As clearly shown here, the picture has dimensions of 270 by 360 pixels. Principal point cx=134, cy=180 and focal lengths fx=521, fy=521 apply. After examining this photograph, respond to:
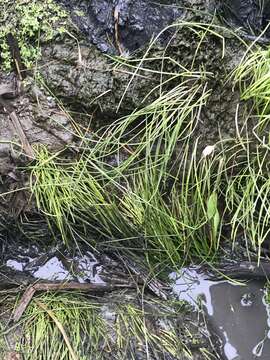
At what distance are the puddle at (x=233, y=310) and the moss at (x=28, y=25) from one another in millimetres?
1301

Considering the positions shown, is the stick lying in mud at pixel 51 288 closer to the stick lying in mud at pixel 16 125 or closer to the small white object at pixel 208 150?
the stick lying in mud at pixel 16 125

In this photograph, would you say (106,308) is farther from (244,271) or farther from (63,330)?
(244,271)

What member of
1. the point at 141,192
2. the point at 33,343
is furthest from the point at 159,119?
the point at 33,343

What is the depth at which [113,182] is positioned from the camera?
2422 millimetres

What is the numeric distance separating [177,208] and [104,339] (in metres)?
0.69

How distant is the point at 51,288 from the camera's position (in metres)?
2.50

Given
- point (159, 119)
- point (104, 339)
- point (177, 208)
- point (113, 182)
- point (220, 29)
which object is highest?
point (220, 29)

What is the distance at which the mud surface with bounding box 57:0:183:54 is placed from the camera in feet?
8.13

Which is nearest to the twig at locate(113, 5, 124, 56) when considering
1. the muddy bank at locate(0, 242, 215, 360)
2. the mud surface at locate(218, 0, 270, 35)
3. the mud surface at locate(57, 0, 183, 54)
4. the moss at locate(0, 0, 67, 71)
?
the mud surface at locate(57, 0, 183, 54)

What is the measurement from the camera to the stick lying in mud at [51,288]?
2423 millimetres

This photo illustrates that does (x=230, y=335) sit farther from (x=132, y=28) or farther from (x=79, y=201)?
(x=132, y=28)

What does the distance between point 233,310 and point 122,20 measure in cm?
150

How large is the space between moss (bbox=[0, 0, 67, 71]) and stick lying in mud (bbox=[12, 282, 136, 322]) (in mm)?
1051

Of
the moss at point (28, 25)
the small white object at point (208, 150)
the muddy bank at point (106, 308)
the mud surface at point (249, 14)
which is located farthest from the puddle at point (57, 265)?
the mud surface at point (249, 14)
